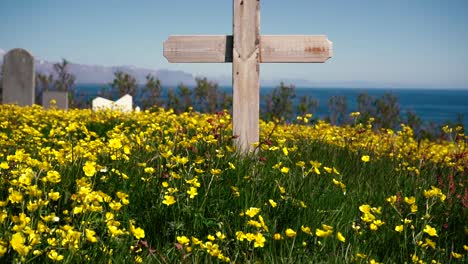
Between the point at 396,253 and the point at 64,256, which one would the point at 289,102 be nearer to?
the point at 396,253

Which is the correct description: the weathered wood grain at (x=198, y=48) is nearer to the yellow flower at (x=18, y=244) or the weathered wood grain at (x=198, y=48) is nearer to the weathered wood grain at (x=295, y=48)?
the weathered wood grain at (x=295, y=48)

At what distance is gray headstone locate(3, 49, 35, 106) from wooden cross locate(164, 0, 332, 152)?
24.7 ft

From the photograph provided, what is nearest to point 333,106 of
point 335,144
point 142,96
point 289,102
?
point 289,102

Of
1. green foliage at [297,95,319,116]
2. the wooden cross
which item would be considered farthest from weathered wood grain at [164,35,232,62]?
green foliage at [297,95,319,116]

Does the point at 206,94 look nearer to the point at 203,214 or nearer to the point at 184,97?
the point at 184,97

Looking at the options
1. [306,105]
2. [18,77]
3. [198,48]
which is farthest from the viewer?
[306,105]

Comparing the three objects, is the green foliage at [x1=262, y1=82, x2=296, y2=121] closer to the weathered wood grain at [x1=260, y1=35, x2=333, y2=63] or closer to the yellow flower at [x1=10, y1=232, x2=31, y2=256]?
the weathered wood grain at [x1=260, y1=35, x2=333, y2=63]

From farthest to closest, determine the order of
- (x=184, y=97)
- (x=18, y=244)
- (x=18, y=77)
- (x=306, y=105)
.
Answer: (x=184, y=97)
(x=306, y=105)
(x=18, y=77)
(x=18, y=244)

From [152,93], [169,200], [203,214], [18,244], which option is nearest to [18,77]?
[152,93]

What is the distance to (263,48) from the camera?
5895mm

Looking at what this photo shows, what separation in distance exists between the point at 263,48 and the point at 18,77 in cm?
826

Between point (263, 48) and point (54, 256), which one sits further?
point (263, 48)

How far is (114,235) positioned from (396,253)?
1.77 metres

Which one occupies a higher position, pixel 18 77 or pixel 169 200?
pixel 18 77
